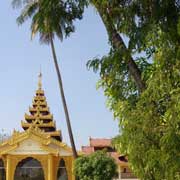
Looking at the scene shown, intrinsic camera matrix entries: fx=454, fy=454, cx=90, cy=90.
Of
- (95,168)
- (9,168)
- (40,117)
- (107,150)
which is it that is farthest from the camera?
(40,117)

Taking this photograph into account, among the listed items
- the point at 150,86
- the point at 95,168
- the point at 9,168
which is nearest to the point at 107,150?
the point at 9,168

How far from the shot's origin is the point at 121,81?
508 cm

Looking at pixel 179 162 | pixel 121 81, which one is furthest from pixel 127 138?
pixel 121 81

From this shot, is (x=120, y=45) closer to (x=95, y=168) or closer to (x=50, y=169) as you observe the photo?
(x=95, y=168)

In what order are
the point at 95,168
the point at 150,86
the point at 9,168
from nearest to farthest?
1. the point at 150,86
2. the point at 95,168
3. the point at 9,168

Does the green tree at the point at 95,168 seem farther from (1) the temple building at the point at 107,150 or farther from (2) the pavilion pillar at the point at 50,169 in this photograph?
(1) the temple building at the point at 107,150

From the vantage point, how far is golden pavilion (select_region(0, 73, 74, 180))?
28.8 metres

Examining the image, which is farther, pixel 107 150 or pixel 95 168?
pixel 107 150

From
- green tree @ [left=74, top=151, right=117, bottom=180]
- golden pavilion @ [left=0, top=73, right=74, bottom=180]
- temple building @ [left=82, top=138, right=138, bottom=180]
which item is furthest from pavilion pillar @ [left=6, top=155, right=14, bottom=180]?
green tree @ [left=74, top=151, right=117, bottom=180]

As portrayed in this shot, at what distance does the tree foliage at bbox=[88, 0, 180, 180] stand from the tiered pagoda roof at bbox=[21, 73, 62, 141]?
1193 inches

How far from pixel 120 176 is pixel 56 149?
→ 4.55 metres

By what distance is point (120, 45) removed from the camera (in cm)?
492

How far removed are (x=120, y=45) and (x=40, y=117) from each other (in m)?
31.9

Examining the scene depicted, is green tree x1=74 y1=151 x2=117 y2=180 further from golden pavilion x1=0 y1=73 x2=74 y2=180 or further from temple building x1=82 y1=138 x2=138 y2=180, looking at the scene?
temple building x1=82 y1=138 x2=138 y2=180
